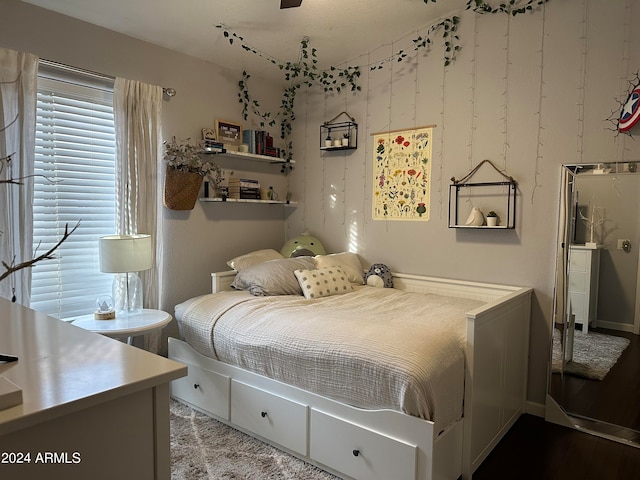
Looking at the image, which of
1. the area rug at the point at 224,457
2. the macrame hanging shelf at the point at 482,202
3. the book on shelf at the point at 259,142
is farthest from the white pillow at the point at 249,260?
the macrame hanging shelf at the point at 482,202

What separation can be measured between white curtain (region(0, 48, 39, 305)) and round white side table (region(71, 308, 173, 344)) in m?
0.34

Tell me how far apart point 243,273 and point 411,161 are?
150 centimetres

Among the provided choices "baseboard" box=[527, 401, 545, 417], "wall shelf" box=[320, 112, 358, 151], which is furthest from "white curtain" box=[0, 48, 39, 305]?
"baseboard" box=[527, 401, 545, 417]

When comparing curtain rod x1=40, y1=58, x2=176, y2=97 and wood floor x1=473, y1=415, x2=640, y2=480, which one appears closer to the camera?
wood floor x1=473, y1=415, x2=640, y2=480

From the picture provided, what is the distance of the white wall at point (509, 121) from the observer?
2.51m

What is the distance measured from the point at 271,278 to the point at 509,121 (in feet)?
6.17

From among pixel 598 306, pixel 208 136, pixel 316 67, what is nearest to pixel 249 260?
pixel 208 136

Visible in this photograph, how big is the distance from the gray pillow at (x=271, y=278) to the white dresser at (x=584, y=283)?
1688 mm

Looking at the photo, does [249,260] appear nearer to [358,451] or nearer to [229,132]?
[229,132]

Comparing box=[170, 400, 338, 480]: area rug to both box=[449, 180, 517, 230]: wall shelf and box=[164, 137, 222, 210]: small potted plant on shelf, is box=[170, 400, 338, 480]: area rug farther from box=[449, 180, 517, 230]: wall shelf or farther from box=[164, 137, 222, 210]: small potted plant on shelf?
box=[449, 180, 517, 230]: wall shelf

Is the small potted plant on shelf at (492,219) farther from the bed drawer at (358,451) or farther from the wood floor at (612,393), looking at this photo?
the bed drawer at (358,451)

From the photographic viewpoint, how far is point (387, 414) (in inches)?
71.9

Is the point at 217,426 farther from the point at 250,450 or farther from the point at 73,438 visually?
the point at 73,438

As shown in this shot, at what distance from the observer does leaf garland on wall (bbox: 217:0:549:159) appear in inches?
112
